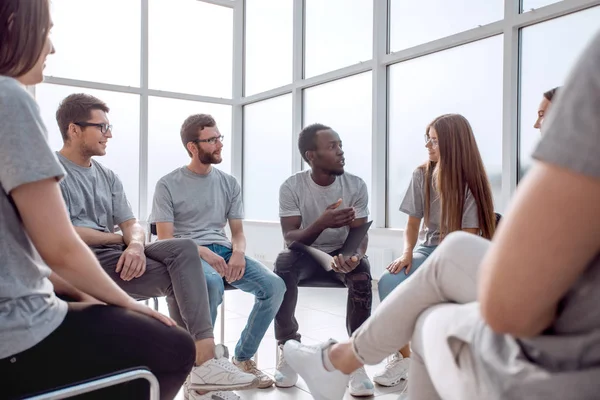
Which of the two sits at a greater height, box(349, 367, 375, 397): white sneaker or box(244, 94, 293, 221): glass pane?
box(244, 94, 293, 221): glass pane

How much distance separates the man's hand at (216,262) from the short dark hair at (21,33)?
1435 millimetres

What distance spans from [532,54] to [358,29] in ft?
6.14

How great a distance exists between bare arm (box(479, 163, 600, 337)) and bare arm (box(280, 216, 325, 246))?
1900mm

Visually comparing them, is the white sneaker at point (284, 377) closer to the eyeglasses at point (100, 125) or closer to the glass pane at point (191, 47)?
the eyeglasses at point (100, 125)

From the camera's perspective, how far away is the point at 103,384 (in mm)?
905

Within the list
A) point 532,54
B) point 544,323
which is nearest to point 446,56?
point 532,54

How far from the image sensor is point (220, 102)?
6566 millimetres

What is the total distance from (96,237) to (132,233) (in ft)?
0.53

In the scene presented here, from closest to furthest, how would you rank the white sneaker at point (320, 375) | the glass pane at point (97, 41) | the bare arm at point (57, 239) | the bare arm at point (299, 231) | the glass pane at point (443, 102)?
the bare arm at point (57, 239) < the white sneaker at point (320, 375) < the bare arm at point (299, 231) < the glass pane at point (443, 102) < the glass pane at point (97, 41)

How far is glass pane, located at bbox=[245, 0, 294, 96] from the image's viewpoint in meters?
5.98

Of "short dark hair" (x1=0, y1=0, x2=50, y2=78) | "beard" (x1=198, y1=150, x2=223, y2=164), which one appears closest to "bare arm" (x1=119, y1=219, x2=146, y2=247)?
"beard" (x1=198, y1=150, x2=223, y2=164)

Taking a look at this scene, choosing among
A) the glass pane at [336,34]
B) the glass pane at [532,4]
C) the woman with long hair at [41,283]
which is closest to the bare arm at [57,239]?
the woman with long hair at [41,283]

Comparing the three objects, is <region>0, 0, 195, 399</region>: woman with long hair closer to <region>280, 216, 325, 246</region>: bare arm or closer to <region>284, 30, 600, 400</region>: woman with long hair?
<region>284, 30, 600, 400</region>: woman with long hair

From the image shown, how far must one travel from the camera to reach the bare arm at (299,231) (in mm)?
2543
